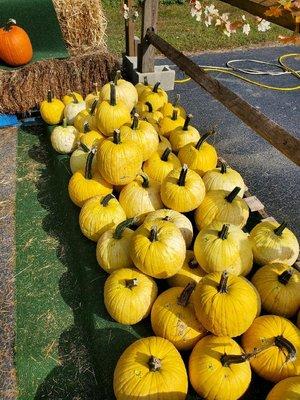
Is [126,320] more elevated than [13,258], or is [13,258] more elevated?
[126,320]

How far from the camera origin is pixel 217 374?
2.07 m

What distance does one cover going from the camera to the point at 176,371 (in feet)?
6.91

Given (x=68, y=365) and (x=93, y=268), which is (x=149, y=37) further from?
(x=68, y=365)

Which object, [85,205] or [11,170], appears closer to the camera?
[85,205]

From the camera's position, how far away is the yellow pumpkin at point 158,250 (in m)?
2.53

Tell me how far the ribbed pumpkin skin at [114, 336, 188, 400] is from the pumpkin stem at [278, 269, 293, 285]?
97 cm

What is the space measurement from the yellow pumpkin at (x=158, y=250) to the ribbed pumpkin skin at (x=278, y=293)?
25.5 inches

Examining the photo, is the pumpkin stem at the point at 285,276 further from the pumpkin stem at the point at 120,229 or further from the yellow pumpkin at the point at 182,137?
the yellow pumpkin at the point at 182,137

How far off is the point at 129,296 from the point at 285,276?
3.78ft

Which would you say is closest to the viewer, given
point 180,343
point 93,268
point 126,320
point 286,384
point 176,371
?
point 286,384

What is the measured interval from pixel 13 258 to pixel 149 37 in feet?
13.6

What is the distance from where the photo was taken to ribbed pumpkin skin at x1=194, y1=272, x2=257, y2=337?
2164 millimetres

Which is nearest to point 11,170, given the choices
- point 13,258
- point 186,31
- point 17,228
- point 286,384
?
point 17,228

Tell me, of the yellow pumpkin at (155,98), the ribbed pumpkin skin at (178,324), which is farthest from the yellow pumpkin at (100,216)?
the yellow pumpkin at (155,98)
